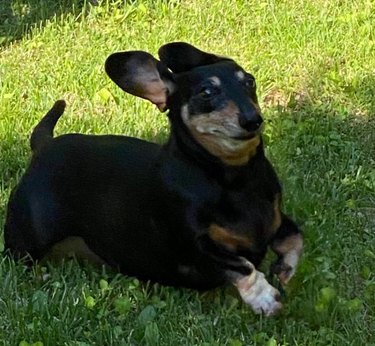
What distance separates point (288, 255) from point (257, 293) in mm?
246

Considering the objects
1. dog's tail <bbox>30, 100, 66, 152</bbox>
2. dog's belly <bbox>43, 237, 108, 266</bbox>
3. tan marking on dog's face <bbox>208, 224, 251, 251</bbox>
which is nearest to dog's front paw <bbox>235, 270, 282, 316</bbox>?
tan marking on dog's face <bbox>208, 224, 251, 251</bbox>

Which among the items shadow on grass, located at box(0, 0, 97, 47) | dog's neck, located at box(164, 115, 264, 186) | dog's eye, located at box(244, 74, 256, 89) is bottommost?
shadow on grass, located at box(0, 0, 97, 47)

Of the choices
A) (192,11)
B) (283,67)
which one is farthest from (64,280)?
(192,11)

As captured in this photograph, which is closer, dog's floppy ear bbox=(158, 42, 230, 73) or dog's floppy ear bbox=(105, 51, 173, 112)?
dog's floppy ear bbox=(105, 51, 173, 112)

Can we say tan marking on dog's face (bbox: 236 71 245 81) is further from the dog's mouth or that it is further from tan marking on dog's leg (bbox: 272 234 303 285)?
tan marking on dog's leg (bbox: 272 234 303 285)

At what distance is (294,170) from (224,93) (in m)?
1.37

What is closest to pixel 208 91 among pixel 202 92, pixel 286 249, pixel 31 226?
pixel 202 92

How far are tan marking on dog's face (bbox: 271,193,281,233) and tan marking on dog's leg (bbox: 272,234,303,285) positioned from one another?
61mm

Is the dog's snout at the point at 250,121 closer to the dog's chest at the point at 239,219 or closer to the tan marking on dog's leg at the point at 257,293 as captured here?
the dog's chest at the point at 239,219

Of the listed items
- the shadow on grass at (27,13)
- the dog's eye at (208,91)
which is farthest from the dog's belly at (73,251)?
the shadow on grass at (27,13)

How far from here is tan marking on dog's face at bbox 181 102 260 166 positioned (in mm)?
3432

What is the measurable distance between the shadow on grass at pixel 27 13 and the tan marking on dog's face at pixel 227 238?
333cm

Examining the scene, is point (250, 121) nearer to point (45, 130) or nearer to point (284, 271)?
point (284, 271)

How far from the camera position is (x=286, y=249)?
374 centimetres
